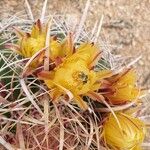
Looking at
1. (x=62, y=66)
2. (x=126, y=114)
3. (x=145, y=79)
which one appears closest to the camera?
(x=62, y=66)

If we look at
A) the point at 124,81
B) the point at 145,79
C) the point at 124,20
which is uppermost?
the point at 124,81

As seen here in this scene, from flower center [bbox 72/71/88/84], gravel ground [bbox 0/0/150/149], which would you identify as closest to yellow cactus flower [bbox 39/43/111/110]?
flower center [bbox 72/71/88/84]

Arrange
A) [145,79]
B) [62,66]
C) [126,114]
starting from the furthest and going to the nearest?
[145,79], [126,114], [62,66]

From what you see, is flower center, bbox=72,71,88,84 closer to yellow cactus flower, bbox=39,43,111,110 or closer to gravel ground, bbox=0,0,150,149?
yellow cactus flower, bbox=39,43,111,110

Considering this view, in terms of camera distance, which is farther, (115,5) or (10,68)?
(115,5)

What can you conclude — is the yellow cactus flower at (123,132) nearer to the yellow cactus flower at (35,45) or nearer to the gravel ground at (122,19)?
the yellow cactus flower at (35,45)

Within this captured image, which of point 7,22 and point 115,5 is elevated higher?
point 7,22

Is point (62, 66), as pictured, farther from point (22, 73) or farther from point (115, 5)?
point (115, 5)


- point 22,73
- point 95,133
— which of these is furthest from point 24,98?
point 95,133
